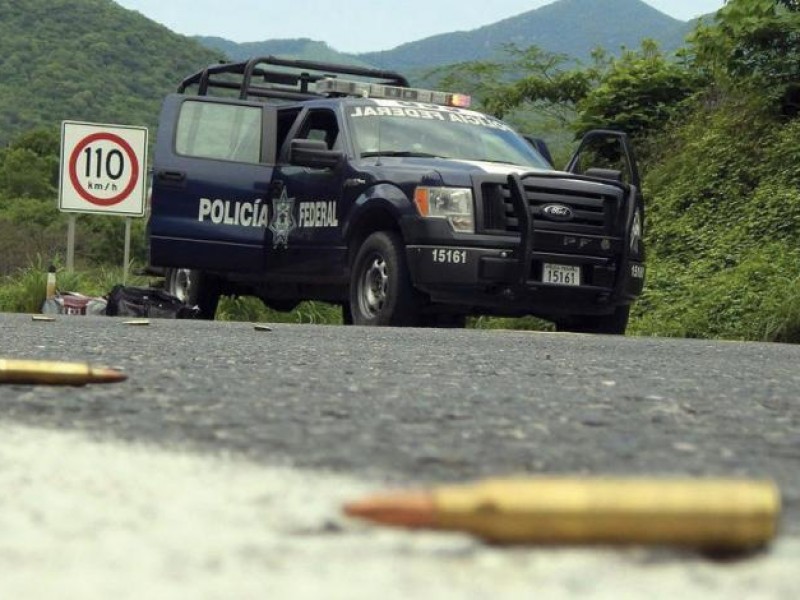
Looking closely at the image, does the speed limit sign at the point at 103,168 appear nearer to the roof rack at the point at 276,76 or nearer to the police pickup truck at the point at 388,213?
the roof rack at the point at 276,76

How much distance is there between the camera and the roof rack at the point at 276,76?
Result: 45.6 feet

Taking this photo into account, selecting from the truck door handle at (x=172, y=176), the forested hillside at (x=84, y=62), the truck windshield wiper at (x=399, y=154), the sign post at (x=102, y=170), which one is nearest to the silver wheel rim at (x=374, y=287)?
the truck windshield wiper at (x=399, y=154)

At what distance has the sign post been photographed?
663 inches

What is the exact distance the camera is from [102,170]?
17078mm

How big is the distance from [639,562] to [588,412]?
1920mm

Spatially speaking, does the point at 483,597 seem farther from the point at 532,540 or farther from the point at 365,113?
the point at 365,113

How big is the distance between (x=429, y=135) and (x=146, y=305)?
9.14ft

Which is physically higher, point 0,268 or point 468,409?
point 468,409

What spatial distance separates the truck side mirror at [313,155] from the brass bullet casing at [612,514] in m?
9.03

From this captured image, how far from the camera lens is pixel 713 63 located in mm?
17781

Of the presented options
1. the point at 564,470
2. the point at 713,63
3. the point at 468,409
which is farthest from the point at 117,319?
the point at 713,63

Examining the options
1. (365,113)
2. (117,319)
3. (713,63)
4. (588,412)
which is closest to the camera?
(588,412)

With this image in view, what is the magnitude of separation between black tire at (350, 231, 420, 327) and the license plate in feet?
2.72

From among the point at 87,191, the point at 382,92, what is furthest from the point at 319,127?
the point at 87,191
